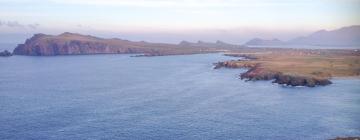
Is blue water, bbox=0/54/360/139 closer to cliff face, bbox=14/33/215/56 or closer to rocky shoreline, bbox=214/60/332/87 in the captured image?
rocky shoreline, bbox=214/60/332/87

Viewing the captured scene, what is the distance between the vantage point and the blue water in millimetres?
41031

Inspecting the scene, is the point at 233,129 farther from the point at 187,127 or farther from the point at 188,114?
the point at 188,114

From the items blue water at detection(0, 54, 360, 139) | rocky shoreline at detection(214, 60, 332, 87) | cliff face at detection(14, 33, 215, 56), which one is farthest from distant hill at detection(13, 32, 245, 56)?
blue water at detection(0, 54, 360, 139)

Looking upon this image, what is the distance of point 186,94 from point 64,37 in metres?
134

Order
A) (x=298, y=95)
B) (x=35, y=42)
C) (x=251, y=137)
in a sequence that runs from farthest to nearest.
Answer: (x=35, y=42), (x=298, y=95), (x=251, y=137)

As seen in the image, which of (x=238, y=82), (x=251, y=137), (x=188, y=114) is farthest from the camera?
(x=238, y=82)

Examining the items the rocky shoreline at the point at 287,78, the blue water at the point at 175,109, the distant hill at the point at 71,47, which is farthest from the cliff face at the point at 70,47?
the blue water at the point at 175,109

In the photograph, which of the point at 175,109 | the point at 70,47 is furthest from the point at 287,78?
the point at 70,47

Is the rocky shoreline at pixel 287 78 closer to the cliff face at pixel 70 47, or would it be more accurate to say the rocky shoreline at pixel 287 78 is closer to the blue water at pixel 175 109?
the blue water at pixel 175 109

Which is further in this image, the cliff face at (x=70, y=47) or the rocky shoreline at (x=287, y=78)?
the cliff face at (x=70, y=47)

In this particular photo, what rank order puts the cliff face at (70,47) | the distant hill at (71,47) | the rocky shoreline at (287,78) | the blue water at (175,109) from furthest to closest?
the distant hill at (71,47)
the cliff face at (70,47)
the rocky shoreline at (287,78)
the blue water at (175,109)

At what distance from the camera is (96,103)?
55438 mm

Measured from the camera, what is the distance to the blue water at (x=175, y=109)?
41.0 metres

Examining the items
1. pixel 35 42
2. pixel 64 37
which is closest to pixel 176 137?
pixel 35 42
